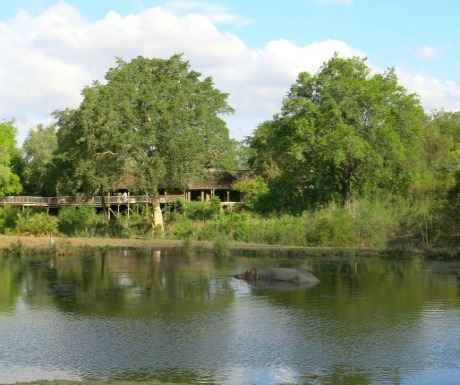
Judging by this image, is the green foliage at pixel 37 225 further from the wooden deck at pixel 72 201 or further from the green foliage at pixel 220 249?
the green foliage at pixel 220 249

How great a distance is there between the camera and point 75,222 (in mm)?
55469

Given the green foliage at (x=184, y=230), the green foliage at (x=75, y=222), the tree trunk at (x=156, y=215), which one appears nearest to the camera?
the green foliage at (x=184, y=230)

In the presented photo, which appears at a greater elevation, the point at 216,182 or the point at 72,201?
the point at 216,182

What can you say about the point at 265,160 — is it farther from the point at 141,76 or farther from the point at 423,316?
the point at 423,316

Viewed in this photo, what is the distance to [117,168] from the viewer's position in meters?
51.8

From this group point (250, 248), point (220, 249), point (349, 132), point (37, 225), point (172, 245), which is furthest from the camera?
point (37, 225)

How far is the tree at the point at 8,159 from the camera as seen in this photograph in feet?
201

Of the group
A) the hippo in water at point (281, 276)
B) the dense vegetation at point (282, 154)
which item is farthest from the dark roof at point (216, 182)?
the hippo in water at point (281, 276)

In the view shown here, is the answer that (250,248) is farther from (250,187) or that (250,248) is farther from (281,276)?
(250,187)

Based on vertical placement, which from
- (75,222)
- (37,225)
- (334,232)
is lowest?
(334,232)

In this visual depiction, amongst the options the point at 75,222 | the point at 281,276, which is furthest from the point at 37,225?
the point at 281,276

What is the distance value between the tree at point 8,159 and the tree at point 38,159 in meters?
1.39

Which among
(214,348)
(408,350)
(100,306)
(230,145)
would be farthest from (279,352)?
(230,145)

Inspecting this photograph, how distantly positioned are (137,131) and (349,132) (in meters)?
15.2
